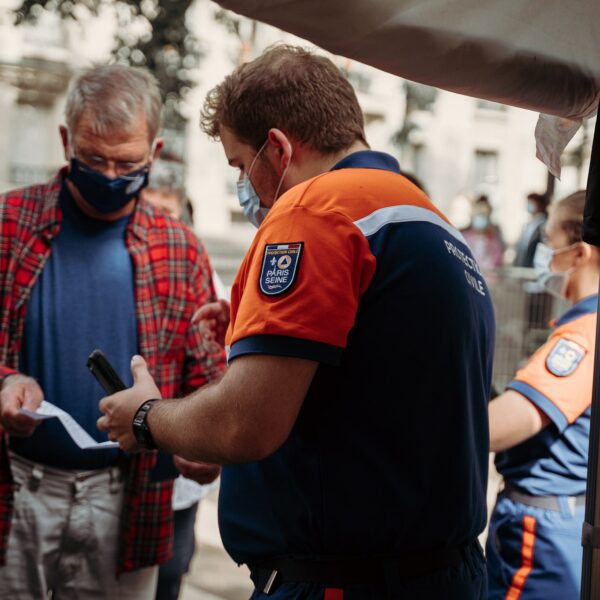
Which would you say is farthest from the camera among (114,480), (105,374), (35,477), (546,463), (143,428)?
(546,463)

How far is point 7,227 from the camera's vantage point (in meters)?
3.28

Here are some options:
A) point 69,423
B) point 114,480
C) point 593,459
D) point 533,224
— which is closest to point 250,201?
point 69,423

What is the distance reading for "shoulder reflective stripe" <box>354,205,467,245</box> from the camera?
2.09 m

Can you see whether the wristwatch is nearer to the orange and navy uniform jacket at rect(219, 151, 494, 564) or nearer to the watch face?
the watch face

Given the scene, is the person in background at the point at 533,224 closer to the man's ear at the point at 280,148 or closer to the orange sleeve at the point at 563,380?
the orange sleeve at the point at 563,380

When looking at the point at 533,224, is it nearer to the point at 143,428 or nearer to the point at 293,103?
the point at 293,103

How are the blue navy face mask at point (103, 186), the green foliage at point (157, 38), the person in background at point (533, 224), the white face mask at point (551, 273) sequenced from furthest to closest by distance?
the person in background at point (533, 224) < the green foliage at point (157, 38) < the white face mask at point (551, 273) < the blue navy face mask at point (103, 186)

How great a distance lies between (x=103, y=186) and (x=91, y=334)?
476 mm

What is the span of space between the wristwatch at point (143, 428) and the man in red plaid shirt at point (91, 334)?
0.91 metres

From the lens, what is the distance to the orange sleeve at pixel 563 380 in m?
3.36

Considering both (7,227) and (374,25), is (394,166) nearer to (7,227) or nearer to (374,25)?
(374,25)

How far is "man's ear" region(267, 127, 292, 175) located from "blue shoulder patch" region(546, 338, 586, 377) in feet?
4.67

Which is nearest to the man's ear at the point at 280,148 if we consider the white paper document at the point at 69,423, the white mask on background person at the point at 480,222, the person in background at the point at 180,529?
the white paper document at the point at 69,423

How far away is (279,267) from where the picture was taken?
201 cm
